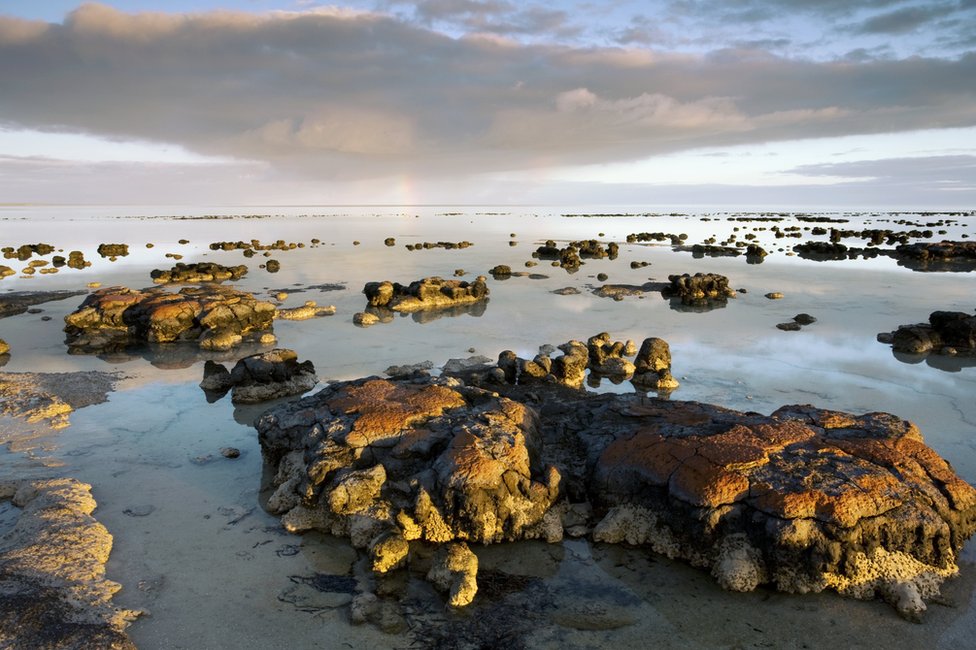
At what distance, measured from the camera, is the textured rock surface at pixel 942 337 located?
63.4ft

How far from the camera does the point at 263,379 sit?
50.1ft

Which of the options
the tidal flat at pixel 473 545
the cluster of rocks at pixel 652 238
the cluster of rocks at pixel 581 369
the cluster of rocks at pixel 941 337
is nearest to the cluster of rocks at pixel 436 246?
the cluster of rocks at pixel 652 238

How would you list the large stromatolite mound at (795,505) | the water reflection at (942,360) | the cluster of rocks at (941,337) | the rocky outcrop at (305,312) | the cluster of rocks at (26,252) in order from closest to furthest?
the large stromatolite mound at (795,505)
the water reflection at (942,360)
the cluster of rocks at (941,337)
the rocky outcrop at (305,312)
the cluster of rocks at (26,252)

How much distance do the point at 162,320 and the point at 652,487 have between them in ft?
63.1

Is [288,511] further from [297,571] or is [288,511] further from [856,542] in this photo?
[856,542]

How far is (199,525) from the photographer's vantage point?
8.94m

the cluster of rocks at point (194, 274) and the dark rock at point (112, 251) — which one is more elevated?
the dark rock at point (112, 251)

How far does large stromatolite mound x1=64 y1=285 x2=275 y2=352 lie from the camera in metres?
20.9

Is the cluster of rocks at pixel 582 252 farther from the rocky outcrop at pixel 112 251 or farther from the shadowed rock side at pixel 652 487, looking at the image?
the shadowed rock side at pixel 652 487

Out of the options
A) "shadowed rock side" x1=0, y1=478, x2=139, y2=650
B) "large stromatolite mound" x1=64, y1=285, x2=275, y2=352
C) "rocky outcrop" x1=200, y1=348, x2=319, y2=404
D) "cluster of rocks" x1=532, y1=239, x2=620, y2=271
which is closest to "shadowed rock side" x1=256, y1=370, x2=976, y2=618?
"shadowed rock side" x1=0, y1=478, x2=139, y2=650

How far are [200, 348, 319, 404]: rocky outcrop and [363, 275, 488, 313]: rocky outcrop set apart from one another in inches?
466

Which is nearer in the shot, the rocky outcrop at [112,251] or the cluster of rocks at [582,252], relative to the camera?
the cluster of rocks at [582,252]

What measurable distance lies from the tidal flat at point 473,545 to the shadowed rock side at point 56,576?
0.26 metres

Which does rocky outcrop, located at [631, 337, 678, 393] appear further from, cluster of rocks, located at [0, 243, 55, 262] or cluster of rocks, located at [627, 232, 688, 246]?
cluster of rocks, located at [0, 243, 55, 262]
